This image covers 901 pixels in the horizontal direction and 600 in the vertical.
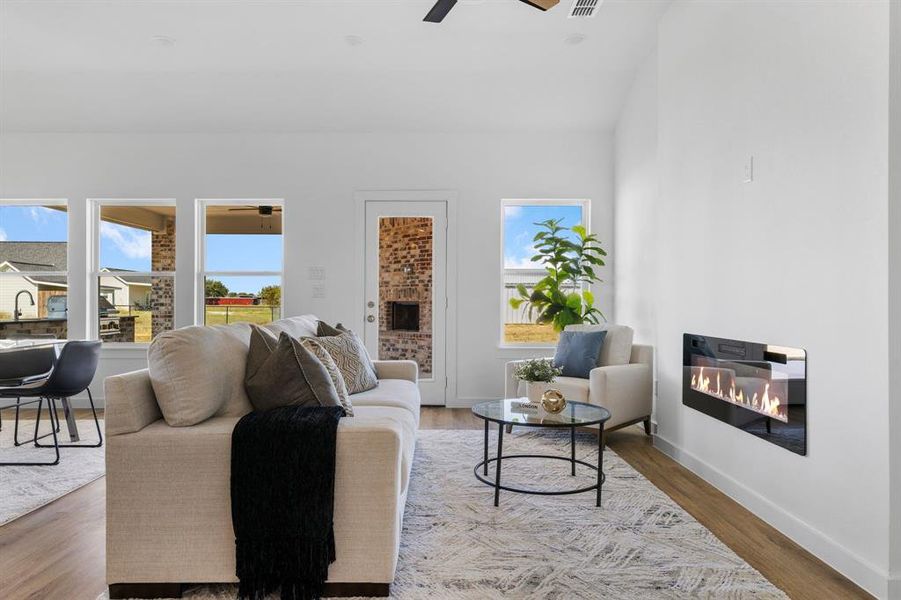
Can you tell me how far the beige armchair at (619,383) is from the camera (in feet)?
13.1

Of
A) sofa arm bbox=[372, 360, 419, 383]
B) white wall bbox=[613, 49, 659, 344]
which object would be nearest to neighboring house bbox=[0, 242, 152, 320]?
sofa arm bbox=[372, 360, 419, 383]

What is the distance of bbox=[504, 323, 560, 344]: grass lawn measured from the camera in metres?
5.59

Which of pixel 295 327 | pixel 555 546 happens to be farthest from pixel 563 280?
pixel 555 546

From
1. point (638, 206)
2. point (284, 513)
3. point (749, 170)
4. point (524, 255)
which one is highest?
point (638, 206)

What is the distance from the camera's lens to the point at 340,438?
6.44 feet

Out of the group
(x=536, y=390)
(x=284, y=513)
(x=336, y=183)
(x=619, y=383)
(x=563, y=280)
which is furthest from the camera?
(x=336, y=183)

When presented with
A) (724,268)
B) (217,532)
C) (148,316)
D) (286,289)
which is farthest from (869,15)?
(148,316)

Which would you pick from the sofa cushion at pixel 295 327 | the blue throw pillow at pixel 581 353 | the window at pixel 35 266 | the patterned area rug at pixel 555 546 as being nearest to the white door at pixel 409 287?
the blue throw pillow at pixel 581 353

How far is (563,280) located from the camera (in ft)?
17.1

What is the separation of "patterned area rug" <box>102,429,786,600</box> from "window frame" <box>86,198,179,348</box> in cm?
379

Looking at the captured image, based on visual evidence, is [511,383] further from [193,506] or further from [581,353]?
[193,506]

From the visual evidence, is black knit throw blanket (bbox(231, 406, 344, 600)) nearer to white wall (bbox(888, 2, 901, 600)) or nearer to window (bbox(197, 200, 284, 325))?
white wall (bbox(888, 2, 901, 600))

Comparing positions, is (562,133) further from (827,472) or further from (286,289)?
(827,472)

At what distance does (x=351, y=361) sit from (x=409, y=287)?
2.36m
